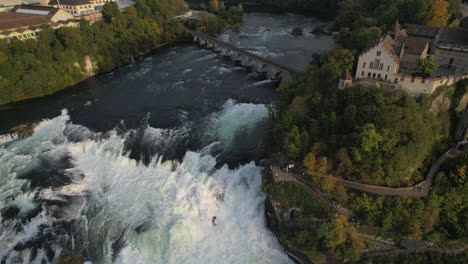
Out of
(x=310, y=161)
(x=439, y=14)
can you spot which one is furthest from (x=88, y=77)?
(x=439, y=14)

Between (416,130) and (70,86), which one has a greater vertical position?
(416,130)

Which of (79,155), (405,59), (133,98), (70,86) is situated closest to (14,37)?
(70,86)

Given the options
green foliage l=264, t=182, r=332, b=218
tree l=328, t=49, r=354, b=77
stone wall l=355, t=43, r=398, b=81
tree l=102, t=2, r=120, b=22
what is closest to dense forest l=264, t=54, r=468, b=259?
green foliage l=264, t=182, r=332, b=218

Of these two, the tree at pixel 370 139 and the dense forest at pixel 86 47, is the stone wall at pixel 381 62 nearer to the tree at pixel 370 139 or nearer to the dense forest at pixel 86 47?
the tree at pixel 370 139

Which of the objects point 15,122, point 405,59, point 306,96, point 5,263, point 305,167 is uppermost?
point 405,59

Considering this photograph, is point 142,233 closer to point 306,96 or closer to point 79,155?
point 79,155

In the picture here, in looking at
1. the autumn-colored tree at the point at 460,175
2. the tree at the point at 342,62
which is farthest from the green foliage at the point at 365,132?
the autumn-colored tree at the point at 460,175
